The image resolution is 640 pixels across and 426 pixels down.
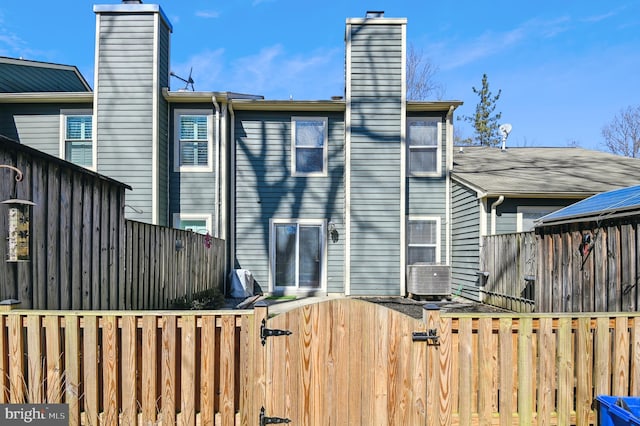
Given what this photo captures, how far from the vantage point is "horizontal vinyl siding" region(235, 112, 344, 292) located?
1005 centimetres

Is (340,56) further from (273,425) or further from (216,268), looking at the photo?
(273,425)

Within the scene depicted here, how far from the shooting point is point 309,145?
10211 millimetres

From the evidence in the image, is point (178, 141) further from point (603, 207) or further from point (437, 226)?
point (603, 207)

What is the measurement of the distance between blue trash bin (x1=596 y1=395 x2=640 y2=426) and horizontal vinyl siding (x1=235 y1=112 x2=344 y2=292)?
24.9 feet

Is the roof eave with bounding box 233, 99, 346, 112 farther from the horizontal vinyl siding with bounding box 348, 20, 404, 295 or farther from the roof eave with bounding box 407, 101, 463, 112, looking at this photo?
the roof eave with bounding box 407, 101, 463, 112

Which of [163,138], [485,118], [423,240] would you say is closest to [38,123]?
[163,138]

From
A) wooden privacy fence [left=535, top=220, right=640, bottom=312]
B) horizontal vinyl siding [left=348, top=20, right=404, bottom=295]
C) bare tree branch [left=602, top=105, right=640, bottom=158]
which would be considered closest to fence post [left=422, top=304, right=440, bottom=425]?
wooden privacy fence [left=535, top=220, right=640, bottom=312]

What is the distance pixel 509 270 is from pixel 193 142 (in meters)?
8.24

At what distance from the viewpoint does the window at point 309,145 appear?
33.4 feet

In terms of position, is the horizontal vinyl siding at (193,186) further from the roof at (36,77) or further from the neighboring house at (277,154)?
the roof at (36,77)

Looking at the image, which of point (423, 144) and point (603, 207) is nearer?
point (603, 207)

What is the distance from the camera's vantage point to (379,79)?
387 inches

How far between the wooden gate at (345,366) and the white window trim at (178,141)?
799cm

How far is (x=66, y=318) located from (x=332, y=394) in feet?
6.17
